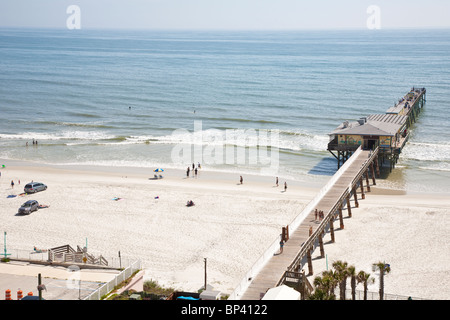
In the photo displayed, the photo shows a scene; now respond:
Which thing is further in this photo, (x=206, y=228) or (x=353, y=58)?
(x=353, y=58)

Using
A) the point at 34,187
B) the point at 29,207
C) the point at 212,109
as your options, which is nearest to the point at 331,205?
the point at 29,207

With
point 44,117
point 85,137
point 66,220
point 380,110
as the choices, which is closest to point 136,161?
point 85,137

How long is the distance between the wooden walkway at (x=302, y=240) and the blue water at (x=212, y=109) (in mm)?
8053

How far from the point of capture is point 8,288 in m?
21.3

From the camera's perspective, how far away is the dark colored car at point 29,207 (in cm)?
3338

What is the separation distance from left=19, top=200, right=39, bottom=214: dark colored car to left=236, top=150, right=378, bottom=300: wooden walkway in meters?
16.8

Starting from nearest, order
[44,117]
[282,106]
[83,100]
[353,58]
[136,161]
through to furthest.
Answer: [136,161] → [44,117] → [282,106] → [83,100] → [353,58]

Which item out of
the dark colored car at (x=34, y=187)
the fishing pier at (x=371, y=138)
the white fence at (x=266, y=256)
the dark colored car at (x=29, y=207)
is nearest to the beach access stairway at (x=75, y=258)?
the white fence at (x=266, y=256)

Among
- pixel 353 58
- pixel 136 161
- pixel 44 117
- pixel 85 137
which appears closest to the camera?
pixel 136 161

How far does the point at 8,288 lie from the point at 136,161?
2789 centimetres

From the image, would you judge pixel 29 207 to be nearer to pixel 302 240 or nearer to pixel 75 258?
pixel 75 258

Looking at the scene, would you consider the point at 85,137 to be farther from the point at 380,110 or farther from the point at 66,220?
the point at 380,110

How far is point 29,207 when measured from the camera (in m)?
33.7
